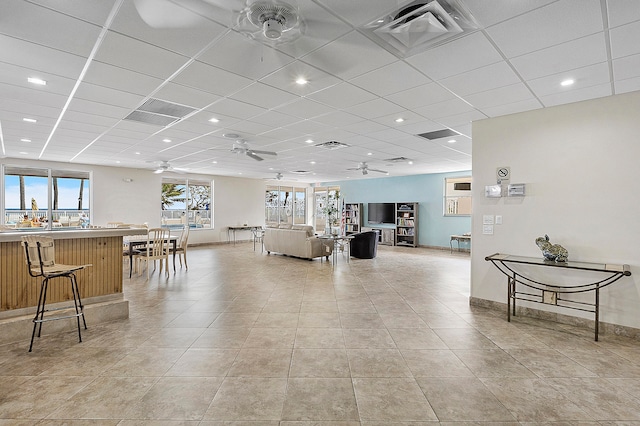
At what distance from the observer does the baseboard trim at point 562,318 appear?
3.57 meters

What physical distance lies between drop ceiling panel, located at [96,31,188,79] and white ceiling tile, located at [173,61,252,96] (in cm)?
Result: 13

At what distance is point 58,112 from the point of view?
442 cm

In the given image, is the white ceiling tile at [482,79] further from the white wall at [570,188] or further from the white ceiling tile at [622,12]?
the white wall at [570,188]

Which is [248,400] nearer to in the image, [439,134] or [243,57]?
[243,57]

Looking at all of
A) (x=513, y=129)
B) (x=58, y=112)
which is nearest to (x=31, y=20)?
(x=58, y=112)

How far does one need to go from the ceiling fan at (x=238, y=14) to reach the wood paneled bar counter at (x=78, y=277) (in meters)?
2.89

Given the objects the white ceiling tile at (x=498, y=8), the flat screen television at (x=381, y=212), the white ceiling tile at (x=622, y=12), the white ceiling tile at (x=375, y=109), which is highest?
the white ceiling tile at (x=375, y=109)

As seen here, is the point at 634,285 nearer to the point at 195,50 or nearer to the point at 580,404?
the point at 580,404

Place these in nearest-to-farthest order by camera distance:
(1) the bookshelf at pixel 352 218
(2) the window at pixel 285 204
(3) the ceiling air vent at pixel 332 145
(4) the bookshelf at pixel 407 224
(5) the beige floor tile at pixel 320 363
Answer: (5) the beige floor tile at pixel 320 363, (3) the ceiling air vent at pixel 332 145, (4) the bookshelf at pixel 407 224, (1) the bookshelf at pixel 352 218, (2) the window at pixel 285 204

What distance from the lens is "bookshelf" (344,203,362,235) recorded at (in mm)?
13562

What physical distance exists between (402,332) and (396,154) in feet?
16.2

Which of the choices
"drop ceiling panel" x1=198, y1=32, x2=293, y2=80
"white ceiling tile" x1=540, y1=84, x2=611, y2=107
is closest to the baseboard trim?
"white ceiling tile" x1=540, y1=84, x2=611, y2=107

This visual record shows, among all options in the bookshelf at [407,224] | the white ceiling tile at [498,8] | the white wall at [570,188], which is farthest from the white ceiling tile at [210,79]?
the bookshelf at [407,224]

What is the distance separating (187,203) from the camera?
11953 millimetres
